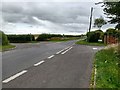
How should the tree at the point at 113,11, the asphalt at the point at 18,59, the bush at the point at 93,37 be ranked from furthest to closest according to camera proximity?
the bush at the point at 93,37, the tree at the point at 113,11, the asphalt at the point at 18,59

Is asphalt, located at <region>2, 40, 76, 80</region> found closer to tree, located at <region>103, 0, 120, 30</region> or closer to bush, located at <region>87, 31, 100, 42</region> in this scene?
tree, located at <region>103, 0, 120, 30</region>

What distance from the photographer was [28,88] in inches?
354

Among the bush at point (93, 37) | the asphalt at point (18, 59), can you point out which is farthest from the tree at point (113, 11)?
the bush at point (93, 37)

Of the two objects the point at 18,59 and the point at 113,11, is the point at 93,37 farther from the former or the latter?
the point at 18,59

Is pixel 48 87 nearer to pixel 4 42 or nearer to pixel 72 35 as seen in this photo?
pixel 4 42

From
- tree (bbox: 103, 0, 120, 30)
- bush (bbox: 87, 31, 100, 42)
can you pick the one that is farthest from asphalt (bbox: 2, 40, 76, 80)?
bush (bbox: 87, 31, 100, 42)

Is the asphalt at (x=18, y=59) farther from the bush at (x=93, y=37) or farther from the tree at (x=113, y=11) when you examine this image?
the bush at (x=93, y=37)

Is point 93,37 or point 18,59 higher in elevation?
point 18,59

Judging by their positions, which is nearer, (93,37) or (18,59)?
(18,59)

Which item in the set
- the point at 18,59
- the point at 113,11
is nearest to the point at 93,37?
the point at 113,11

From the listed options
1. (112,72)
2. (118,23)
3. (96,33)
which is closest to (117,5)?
(118,23)

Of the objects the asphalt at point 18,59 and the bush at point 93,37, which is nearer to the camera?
the asphalt at point 18,59

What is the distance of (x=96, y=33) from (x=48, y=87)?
58.9 m

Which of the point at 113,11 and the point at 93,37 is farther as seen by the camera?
the point at 93,37
